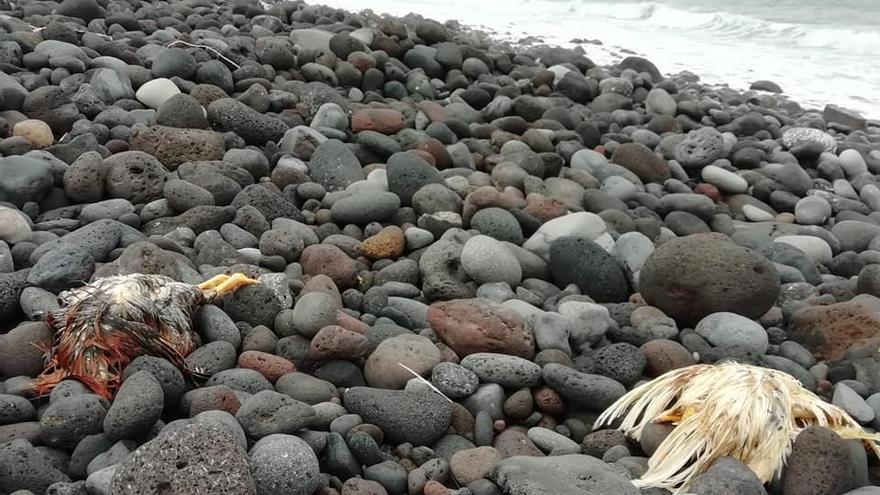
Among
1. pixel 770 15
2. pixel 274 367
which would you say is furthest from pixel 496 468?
pixel 770 15

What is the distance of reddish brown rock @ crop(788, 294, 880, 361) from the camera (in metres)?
3.99

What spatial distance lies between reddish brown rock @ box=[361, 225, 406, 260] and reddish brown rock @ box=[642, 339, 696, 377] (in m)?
1.64

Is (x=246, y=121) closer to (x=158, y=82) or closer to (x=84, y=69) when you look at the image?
(x=158, y=82)

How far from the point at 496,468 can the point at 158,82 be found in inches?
176

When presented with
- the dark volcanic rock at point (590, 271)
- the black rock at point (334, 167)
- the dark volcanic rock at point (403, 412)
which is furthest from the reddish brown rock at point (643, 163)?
the dark volcanic rock at point (403, 412)

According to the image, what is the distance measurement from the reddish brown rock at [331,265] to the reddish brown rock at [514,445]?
141 centimetres

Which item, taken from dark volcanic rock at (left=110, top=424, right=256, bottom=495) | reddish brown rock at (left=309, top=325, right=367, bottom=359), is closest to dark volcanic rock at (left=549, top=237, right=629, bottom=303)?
reddish brown rock at (left=309, top=325, right=367, bottom=359)

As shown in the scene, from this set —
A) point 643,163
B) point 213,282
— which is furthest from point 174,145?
point 643,163

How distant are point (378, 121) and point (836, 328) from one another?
373 centimetres

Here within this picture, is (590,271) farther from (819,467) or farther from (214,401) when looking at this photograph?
(214,401)

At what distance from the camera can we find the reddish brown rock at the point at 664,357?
366 centimetres

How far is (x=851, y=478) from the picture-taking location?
2863mm

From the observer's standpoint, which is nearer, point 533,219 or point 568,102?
point 533,219

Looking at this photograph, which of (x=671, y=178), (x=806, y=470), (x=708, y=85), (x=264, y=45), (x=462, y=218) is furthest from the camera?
(x=708, y=85)
